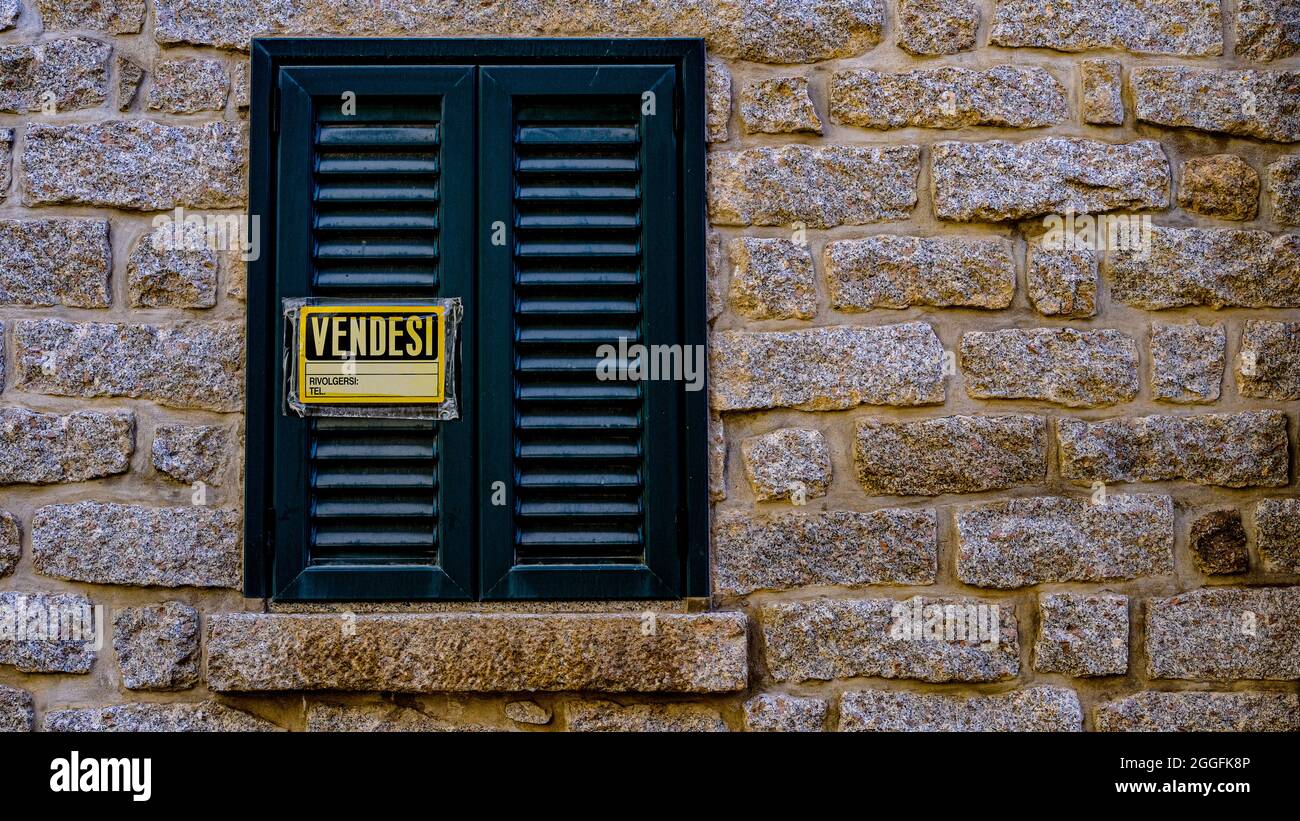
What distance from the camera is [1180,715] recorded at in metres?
2.77

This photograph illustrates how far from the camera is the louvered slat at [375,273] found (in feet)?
9.12

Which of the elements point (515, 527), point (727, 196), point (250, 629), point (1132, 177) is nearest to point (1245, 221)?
point (1132, 177)

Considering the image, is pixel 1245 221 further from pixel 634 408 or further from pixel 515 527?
pixel 515 527

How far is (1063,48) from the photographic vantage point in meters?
2.86

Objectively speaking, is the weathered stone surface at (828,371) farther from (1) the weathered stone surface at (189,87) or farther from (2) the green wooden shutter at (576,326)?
(1) the weathered stone surface at (189,87)

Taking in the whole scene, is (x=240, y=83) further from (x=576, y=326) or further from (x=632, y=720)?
(x=632, y=720)

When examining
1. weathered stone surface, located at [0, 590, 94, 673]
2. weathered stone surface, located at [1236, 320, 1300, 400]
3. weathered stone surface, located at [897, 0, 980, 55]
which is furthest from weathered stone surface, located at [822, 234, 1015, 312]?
weathered stone surface, located at [0, 590, 94, 673]

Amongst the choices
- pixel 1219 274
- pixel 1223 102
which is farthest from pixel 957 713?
pixel 1223 102

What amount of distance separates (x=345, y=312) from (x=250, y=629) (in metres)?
0.84

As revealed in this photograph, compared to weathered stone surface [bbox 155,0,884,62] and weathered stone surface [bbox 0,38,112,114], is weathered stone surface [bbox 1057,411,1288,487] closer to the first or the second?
weathered stone surface [bbox 155,0,884,62]

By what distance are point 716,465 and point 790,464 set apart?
0.19 metres

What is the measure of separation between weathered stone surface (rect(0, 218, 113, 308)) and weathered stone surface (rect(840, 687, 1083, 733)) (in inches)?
88.1

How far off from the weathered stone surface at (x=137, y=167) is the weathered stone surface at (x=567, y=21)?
270 mm

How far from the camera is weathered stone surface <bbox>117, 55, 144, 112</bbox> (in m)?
2.84
